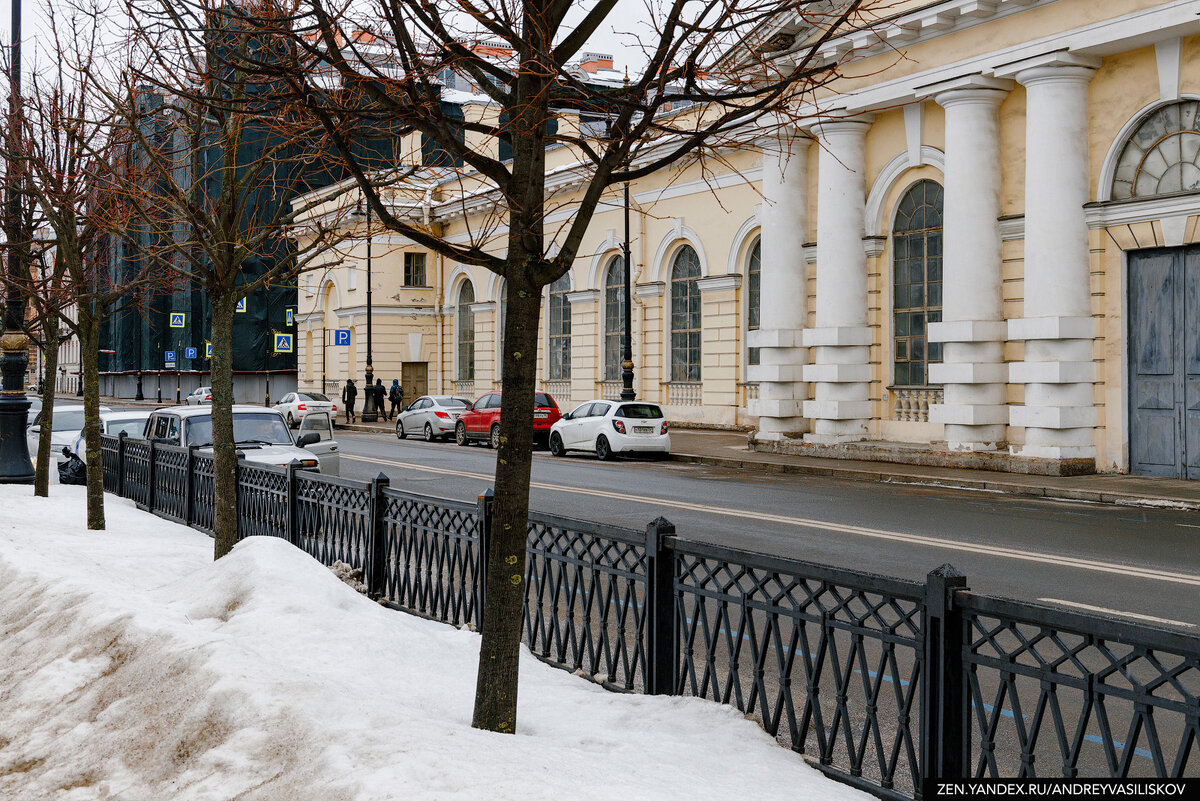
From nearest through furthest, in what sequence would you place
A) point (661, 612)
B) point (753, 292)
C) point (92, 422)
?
point (661, 612) → point (92, 422) → point (753, 292)

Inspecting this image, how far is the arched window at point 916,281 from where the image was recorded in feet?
78.1

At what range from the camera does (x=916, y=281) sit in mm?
24203

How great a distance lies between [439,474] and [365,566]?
40.4ft

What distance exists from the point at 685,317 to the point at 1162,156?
17.3 metres

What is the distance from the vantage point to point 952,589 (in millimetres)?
4090

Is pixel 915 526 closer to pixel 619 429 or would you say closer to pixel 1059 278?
pixel 1059 278

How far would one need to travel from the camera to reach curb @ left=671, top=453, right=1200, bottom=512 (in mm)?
15984

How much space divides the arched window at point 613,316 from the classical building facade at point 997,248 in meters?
8.94

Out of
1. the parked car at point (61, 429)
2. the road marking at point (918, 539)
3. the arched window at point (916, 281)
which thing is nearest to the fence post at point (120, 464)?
the parked car at point (61, 429)

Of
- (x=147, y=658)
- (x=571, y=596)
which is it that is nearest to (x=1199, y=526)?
(x=571, y=596)

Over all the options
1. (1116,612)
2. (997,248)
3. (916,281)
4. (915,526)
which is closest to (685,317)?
(916,281)

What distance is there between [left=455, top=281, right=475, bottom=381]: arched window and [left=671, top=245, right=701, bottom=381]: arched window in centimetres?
1432

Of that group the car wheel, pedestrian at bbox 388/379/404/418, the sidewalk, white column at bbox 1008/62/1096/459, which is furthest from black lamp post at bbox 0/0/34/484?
pedestrian at bbox 388/379/404/418

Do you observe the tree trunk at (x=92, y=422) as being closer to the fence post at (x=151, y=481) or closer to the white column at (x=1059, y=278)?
the fence post at (x=151, y=481)
